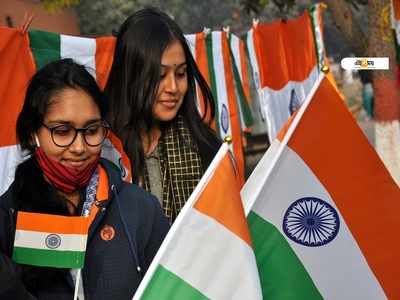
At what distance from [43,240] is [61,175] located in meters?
0.19

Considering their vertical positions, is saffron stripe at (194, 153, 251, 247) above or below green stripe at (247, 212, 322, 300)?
above

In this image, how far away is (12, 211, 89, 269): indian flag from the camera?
1.96 m

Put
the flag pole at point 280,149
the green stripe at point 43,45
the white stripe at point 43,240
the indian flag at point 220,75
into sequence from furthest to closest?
the indian flag at point 220,75 → the green stripe at point 43,45 → the flag pole at point 280,149 → the white stripe at point 43,240

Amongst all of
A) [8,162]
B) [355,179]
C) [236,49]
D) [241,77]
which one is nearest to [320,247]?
[355,179]

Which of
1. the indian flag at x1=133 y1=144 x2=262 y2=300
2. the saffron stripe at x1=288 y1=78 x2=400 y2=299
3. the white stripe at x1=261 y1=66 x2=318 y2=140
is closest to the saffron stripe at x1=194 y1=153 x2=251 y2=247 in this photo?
the indian flag at x1=133 y1=144 x2=262 y2=300

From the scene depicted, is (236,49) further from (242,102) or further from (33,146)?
(33,146)

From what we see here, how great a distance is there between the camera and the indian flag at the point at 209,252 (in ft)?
6.60

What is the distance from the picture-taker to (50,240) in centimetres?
198

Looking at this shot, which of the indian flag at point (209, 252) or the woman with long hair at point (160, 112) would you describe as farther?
Answer: the woman with long hair at point (160, 112)

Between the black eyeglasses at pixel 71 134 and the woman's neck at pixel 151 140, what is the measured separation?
2.75 feet

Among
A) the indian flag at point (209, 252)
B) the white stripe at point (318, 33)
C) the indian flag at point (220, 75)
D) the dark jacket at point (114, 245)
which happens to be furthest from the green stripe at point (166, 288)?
the white stripe at point (318, 33)

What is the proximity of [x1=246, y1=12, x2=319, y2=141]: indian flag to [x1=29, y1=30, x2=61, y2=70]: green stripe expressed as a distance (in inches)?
133

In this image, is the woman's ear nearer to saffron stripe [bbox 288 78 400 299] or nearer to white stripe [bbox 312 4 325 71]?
saffron stripe [bbox 288 78 400 299]

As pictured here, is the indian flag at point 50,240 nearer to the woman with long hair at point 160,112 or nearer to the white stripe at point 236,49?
the woman with long hair at point 160,112
